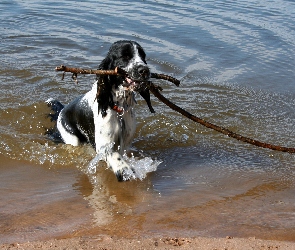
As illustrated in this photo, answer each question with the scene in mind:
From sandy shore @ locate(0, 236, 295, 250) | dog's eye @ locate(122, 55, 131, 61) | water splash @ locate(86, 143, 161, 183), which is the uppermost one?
dog's eye @ locate(122, 55, 131, 61)

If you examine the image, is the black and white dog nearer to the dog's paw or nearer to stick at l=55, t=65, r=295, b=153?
the dog's paw

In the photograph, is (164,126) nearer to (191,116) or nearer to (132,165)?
(132,165)

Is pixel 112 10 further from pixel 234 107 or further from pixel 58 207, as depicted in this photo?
pixel 58 207

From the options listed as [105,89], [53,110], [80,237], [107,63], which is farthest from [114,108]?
[53,110]

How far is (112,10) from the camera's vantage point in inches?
471

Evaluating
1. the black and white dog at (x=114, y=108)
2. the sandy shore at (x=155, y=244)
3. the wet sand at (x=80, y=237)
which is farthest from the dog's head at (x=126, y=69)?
the sandy shore at (x=155, y=244)

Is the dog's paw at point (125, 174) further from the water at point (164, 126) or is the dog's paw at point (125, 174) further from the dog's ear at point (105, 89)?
the dog's ear at point (105, 89)

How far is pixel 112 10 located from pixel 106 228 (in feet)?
29.0

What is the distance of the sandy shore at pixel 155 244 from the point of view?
339cm

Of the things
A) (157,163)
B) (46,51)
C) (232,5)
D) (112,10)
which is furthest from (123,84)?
(232,5)

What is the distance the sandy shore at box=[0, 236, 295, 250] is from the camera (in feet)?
11.1

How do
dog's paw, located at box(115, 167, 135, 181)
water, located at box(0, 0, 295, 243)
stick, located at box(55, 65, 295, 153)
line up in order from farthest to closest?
dog's paw, located at box(115, 167, 135, 181), stick, located at box(55, 65, 295, 153), water, located at box(0, 0, 295, 243)

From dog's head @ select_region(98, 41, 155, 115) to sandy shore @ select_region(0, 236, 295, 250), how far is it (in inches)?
Result: 57.8

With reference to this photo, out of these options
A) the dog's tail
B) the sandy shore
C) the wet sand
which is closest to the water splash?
the wet sand
